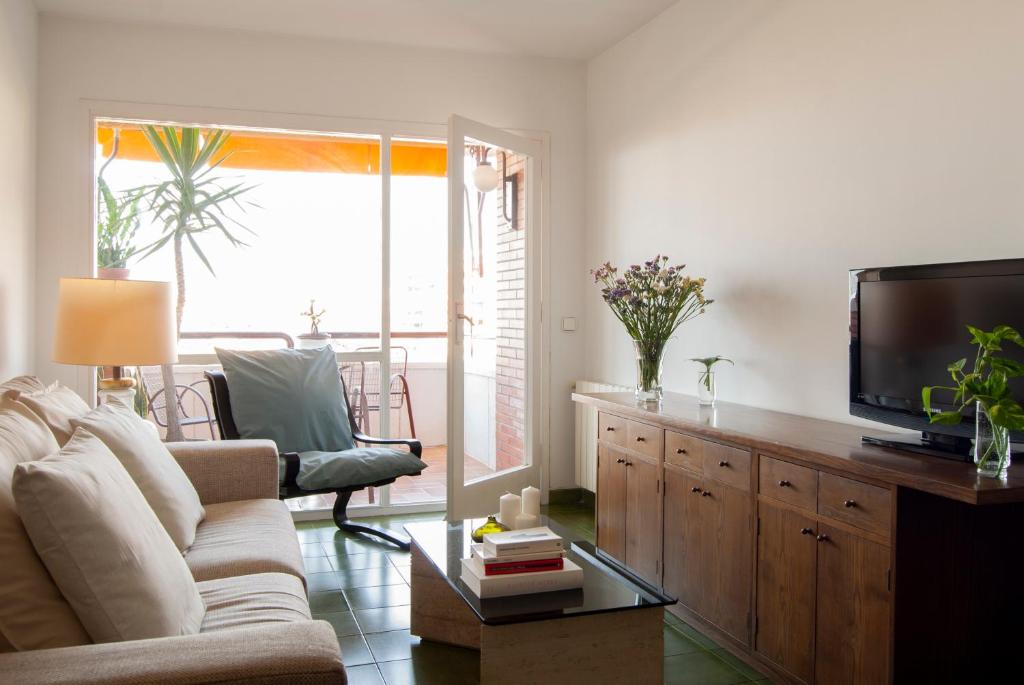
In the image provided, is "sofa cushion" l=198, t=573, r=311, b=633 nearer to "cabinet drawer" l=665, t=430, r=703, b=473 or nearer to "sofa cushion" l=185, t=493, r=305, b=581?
"sofa cushion" l=185, t=493, r=305, b=581

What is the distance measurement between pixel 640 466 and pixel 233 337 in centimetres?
281

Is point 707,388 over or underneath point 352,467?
over

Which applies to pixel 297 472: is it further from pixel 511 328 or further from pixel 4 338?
pixel 511 328

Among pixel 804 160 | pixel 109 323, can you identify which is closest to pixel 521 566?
pixel 804 160

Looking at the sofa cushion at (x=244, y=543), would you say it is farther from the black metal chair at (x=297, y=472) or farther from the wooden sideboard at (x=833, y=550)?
the wooden sideboard at (x=833, y=550)

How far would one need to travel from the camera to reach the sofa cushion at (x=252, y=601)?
1.89 metres

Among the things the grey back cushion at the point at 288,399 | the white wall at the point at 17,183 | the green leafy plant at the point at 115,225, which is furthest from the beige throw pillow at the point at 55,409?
the green leafy plant at the point at 115,225

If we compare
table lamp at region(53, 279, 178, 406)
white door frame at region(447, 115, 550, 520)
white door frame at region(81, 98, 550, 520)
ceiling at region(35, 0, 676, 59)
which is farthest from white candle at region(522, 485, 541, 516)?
ceiling at region(35, 0, 676, 59)

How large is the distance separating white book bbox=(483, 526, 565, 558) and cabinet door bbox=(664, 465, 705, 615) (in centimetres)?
83

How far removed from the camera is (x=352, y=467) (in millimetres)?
3957

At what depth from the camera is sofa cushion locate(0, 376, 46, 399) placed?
2307 mm

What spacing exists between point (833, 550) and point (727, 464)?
1.79 feet

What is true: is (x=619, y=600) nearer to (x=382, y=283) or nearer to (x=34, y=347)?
(x=382, y=283)

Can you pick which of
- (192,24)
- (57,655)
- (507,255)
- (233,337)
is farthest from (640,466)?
(192,24)
